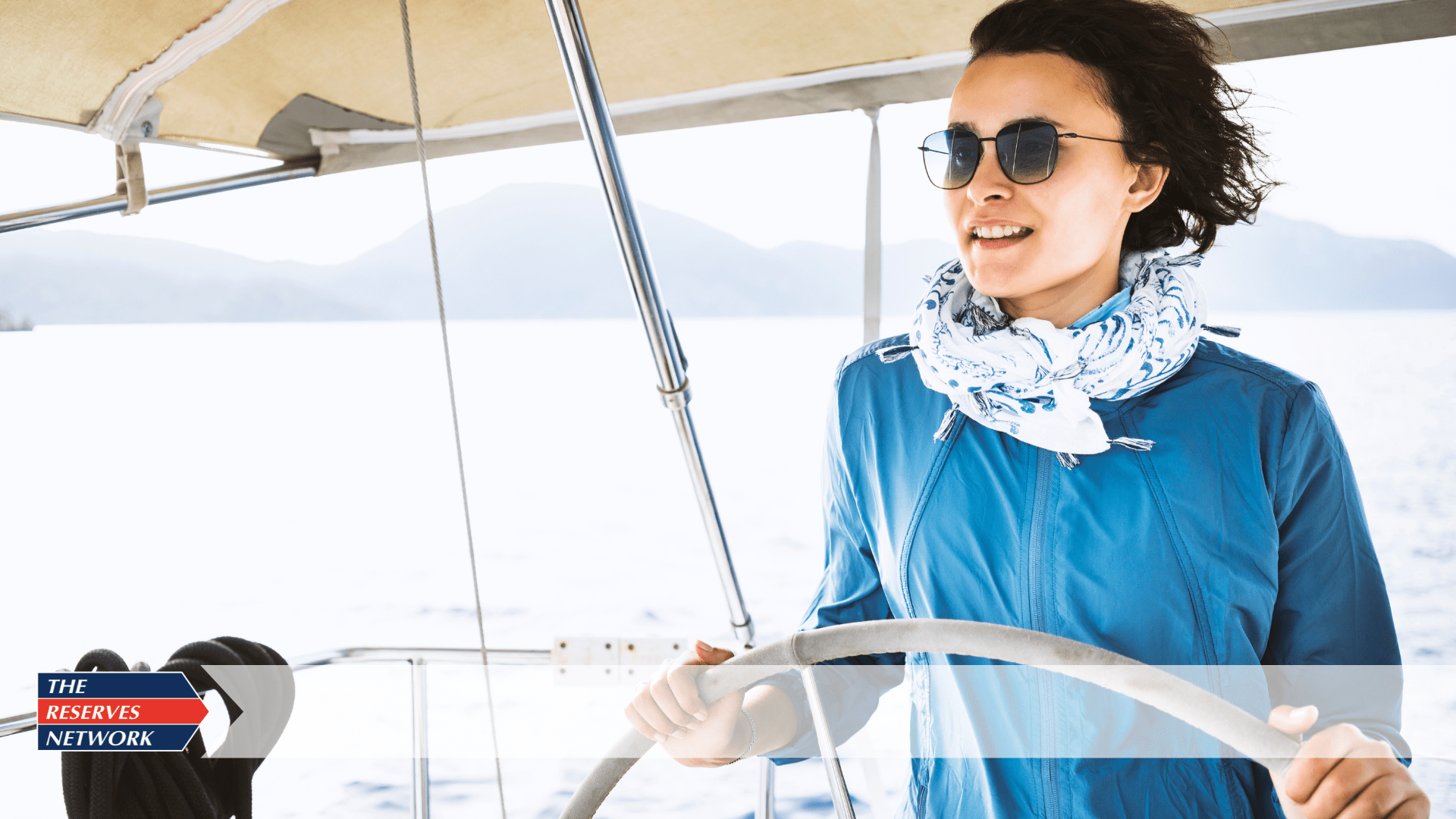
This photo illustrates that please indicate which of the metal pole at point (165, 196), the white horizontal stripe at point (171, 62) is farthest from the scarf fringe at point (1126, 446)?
the metal pole at point (165, 196)

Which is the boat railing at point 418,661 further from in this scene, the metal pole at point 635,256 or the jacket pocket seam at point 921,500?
the jacket pocket seam at point 921,500

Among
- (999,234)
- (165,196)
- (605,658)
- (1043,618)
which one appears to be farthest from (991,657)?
(165,196)

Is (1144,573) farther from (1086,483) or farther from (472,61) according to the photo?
(472,61)

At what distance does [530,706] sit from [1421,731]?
5703 mm

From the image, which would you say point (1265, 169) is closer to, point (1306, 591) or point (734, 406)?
point (1306, 591)

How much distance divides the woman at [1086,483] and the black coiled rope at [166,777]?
3.18 feet

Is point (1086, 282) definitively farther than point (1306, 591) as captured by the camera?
Yes

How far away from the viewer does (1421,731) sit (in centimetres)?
559

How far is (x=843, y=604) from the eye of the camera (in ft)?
3.00

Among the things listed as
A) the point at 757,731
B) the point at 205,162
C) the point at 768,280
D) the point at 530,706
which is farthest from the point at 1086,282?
the point at 768,280

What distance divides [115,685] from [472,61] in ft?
3.75

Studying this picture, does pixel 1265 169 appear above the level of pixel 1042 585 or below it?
above

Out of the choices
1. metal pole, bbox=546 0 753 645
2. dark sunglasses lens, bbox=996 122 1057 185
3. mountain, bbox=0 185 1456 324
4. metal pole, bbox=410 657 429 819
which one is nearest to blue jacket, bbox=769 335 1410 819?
dark sunglasses lens, bbox=996 122 1057 185

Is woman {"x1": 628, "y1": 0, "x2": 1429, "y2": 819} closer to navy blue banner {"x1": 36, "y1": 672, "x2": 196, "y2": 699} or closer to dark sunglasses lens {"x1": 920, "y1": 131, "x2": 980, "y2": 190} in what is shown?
dark sunglasses lens {"x1": 920, "y1": 131, "x2": 980, "y2": 190}
